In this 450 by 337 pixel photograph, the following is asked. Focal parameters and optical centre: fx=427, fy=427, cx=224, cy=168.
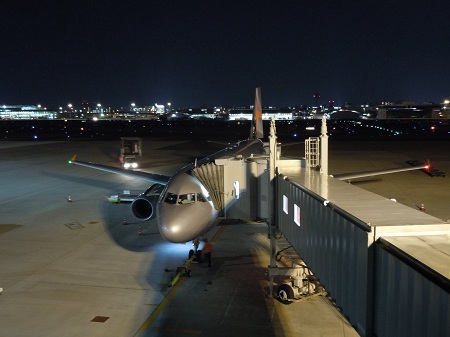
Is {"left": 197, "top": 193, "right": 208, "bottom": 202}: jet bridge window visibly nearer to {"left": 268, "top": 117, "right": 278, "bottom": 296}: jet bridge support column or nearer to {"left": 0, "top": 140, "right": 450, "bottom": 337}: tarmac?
{"left": 0, "top": 140, "right": 450, "bottom": 337}: tarmac

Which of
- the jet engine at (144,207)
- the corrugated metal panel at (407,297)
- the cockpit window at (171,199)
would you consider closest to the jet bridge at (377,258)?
the corrugated metal panel at (407,297)

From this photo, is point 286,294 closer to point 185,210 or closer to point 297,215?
point 297,215

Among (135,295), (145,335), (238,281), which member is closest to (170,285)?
(135,295)

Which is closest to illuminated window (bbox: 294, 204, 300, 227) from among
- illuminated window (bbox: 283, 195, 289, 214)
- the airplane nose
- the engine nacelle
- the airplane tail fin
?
illuminated window (bbox: 283, 195, 289, 214)

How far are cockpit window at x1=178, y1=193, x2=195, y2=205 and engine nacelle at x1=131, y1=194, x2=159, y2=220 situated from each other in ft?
13.2

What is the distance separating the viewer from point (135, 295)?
14.7 meters

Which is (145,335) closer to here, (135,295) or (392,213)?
(135,295)

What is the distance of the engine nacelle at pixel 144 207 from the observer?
2012 cm

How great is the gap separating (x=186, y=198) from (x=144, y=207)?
456cm

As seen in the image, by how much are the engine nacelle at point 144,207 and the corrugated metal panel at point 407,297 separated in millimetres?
14642

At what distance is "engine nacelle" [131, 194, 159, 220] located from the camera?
2012 centimetres

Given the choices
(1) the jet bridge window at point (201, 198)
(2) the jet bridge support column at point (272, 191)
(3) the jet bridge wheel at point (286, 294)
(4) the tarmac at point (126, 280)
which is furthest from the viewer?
(1) the jet bridge window at point (201, 198)

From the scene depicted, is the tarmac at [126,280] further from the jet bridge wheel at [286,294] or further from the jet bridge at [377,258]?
the jet bridge at [377,258]

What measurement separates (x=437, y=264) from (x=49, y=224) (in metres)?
22.7
